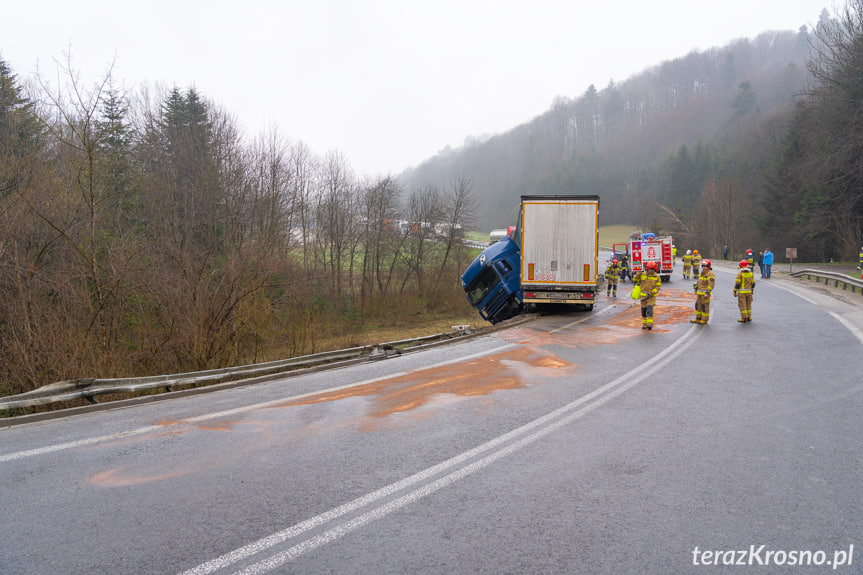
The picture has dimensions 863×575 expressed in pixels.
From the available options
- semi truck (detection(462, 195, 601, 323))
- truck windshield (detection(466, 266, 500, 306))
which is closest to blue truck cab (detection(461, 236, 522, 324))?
truck windshield (detection(466, 266, 500, 306))

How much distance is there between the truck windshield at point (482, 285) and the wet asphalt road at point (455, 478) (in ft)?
32.7

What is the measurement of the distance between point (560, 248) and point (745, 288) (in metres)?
4.96

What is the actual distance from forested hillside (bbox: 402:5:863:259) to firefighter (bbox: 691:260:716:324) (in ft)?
94.7

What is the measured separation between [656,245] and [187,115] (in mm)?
26462

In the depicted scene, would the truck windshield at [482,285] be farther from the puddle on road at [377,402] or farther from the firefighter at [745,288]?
the firefighter at [745,288]

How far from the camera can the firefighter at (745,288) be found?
13.4 m

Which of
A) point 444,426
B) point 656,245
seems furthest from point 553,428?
point 656,245

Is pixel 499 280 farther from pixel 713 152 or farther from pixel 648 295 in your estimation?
pixel 713 152

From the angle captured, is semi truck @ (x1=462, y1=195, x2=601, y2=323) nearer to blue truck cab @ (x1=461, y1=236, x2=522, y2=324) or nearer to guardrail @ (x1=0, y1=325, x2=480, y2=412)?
blue truck cab @ (x1=461, y1=236, x2=522, y2=324)

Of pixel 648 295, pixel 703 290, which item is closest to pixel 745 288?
pixel 703 290

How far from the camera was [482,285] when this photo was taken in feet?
61.1

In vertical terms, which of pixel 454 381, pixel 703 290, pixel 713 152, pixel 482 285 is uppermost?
pixel 713 152

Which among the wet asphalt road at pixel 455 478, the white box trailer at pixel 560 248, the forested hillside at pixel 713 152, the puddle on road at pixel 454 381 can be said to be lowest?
the puddle on road at pixel 454 381

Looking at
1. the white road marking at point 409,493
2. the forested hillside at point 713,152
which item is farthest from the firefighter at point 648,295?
the forested hillside at point 713,152
